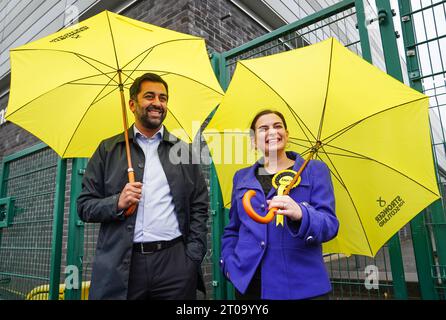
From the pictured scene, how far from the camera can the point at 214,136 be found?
102 inches

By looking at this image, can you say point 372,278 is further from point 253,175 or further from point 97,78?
point 97,78

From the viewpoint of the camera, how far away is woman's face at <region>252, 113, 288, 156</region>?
6.74ft

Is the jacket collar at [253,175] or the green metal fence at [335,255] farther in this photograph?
the green metal fence at [335,255]

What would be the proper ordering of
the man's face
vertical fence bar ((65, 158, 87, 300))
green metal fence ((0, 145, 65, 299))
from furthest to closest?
green metal fence ((0, 145, 65, 299)) → vertical fence bar ((65, 158, 87, 300)) → the man's face

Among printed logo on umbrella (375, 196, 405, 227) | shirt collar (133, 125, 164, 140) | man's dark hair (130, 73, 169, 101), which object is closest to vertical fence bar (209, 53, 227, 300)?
shirt collar (133, 125, 164, 140)

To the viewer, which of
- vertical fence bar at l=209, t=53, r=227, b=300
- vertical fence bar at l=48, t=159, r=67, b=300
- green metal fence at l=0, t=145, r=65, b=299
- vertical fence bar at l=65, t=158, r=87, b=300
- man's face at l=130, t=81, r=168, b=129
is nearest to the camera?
man's face at l=130, t=81, r=168, b=129

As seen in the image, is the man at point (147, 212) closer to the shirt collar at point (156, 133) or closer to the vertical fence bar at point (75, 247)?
the shirt collar at point (156, 133)

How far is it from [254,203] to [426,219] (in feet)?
4.59

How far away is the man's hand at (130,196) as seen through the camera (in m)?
2.00

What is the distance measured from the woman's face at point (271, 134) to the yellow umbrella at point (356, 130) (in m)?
0.14

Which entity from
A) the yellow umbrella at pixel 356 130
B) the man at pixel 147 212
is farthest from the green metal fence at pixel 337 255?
Result: the man at pixel 147 212

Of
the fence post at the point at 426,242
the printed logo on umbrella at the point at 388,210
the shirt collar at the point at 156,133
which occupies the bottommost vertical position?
the fence post at the point at 426,242

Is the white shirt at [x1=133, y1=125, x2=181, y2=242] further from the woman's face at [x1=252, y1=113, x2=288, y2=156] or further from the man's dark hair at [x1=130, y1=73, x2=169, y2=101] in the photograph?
the woman's face at [x1=252, y1=113, x2=288, y2=156]

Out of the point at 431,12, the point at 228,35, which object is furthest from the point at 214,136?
the point at 228,35
